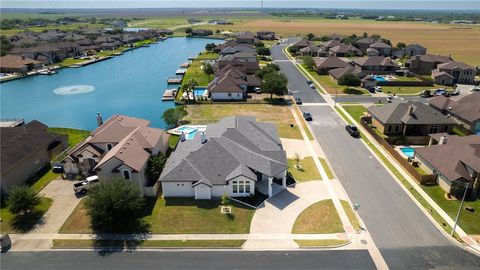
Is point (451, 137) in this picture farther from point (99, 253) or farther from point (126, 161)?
point (99, 253)

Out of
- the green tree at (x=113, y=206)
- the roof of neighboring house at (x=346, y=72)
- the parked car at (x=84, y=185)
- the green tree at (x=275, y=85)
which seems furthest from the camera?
A: the roof of neighboring house at (x=346, y=72)

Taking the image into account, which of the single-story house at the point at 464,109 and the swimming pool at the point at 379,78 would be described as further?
the swimming pool at the point at 379,78

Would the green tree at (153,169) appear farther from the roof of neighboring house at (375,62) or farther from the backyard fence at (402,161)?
the roof of neighboring house at (375,62)

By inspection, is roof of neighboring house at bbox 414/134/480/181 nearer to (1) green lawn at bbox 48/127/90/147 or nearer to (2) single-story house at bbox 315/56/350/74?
(1) green lawn at bbox 48/127/90/147

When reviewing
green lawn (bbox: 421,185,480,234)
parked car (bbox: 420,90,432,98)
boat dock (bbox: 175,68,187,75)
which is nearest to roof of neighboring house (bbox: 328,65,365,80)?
parked car (bbox: 420,90,432,98)

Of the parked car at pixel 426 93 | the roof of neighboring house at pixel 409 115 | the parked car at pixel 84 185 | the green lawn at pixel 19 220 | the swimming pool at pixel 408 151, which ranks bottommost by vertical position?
the green lawn at pixel 19 220

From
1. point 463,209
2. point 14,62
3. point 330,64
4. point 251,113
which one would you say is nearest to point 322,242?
point 463,209

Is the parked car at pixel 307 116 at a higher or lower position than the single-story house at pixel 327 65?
lower

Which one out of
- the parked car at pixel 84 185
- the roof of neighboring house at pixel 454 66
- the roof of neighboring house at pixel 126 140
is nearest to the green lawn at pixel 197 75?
the roof of neighboring house at pixel 126 140
